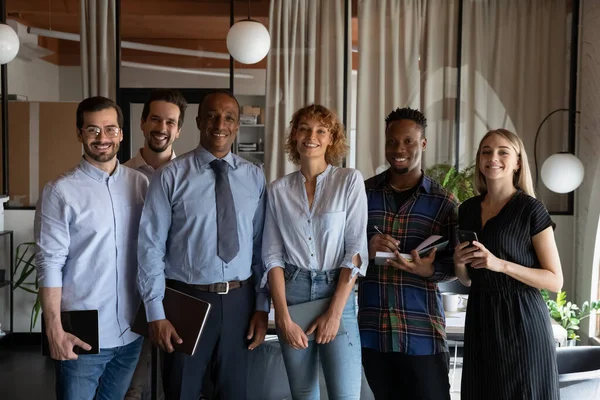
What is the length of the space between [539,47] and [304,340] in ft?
16.3

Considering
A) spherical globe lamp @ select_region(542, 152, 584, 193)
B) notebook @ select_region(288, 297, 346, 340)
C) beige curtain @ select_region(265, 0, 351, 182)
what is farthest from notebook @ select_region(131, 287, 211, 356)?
beige curtain @ select_region(265, 0, 351, 182)

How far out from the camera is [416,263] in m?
2.54

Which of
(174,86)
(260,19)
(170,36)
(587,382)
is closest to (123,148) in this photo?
(174,86)

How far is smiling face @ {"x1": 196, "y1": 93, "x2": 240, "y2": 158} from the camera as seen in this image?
2670 mm

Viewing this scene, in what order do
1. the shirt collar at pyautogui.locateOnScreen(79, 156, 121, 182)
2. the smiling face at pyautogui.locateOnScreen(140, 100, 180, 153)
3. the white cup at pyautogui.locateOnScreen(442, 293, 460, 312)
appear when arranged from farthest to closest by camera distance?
the white cup at pyautogui.locateOnScreen(442, 293, 460, 312)
the smiling face at pyautogui.locateOnScreen(140, 100, 180, 153)
the shirt collar at pyautogui.locateOnScreen(79, 156, 121, 182)

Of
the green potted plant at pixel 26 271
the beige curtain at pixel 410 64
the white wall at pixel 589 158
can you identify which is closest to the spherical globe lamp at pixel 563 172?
the white wall at pixel 589 158

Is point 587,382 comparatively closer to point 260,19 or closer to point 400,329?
point 400,329

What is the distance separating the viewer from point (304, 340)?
2.55 meters

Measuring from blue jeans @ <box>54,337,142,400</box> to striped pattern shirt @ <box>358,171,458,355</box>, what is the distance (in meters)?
1.00

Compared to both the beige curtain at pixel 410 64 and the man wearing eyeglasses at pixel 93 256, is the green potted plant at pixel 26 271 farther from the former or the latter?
the man wearing eyeglasses at pixel 93 256

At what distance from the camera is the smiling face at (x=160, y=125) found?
3.29 meters

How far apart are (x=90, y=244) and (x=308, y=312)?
0.90 metres

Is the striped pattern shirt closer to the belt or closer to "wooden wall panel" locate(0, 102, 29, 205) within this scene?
the belt

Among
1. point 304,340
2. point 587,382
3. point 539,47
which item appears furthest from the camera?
point 539,47
